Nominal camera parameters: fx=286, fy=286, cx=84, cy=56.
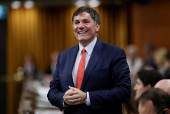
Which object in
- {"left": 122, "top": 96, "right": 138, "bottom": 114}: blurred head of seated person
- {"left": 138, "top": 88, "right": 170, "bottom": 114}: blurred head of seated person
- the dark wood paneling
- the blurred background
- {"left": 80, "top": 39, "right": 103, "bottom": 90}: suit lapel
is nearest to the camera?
{"left": 138, "top": 88, "right": 170, "bottom": 114}: blurred head of seated person

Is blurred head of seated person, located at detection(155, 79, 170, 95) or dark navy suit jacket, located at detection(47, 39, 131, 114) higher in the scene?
dark navy suit jacket, located at detection(47, 39, 131, 114)

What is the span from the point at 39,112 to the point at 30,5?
674 cm

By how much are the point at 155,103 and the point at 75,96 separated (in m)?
0.54

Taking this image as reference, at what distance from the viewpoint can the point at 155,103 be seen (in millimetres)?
1910

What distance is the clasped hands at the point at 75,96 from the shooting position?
193 cm

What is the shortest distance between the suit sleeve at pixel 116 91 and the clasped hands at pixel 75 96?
63 mm

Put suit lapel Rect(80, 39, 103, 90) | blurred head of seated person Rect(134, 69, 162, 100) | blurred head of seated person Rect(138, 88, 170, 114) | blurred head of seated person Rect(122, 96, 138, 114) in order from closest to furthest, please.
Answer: blurred head of seated person Rect(138, 88, 170, 114)
suit lapel Rect(80, 39, 103, 90)
blurred head of seated person Rect(122, 96, 138, 114)
blurred head of seated person Rect(134, 69, 162, 100)

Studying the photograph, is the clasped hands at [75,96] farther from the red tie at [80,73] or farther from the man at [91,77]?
the red tie at [80,73]

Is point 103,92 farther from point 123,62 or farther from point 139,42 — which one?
point 139,42

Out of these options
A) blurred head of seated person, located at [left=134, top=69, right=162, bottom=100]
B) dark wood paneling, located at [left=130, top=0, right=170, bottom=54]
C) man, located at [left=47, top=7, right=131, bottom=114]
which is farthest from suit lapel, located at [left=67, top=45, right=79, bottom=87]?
dark wood paneling, located at [left=130, top=0, right=170, bottom=54]

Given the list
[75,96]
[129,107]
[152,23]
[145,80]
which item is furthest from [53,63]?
[75,96]

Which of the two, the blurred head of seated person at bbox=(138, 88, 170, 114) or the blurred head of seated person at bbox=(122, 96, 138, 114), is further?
the blurred head of seated person at bbox=(122, 96, 138, 114)

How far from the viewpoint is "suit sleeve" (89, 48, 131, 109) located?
1.96m

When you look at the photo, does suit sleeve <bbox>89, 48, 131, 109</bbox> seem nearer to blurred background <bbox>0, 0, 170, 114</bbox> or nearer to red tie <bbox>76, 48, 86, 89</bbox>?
red tie <bbox>76, 48, 86, 89</bbox>
